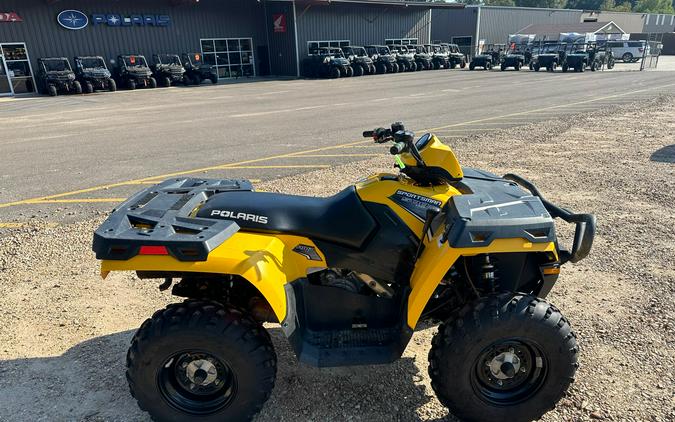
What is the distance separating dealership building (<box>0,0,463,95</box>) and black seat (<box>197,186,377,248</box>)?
2667 cm

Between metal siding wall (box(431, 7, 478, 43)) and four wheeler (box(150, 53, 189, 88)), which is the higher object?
metal siding wall (box(431, 7, 478, 43))

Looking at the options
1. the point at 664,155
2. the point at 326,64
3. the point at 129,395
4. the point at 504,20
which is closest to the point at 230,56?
the point at 326,64

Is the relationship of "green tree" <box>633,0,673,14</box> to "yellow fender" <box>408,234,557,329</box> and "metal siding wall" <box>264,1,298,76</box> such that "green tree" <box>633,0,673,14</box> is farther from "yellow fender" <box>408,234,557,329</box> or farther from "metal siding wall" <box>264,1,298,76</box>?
"yellow fender" <box>408,234,557,329</box>

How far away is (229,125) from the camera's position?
12953 millimetres

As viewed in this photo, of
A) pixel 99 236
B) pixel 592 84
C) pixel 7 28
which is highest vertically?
pixel 7 28

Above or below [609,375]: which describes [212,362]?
above

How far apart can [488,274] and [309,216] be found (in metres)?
1.05

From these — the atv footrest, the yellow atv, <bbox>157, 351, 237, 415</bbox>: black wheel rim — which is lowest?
<bbox>157, 351, 237, 415</bbox>: black wheel rim

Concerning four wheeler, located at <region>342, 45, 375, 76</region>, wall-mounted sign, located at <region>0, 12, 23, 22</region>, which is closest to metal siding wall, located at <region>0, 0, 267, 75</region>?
wall-mounted sign, located at <region>0, 12, 23, 22</region>

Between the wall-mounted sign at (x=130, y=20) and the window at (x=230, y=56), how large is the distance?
2.94m

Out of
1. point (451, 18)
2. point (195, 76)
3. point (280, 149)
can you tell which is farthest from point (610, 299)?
point (451, 18)

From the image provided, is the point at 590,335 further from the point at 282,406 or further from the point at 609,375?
the point at 282,406

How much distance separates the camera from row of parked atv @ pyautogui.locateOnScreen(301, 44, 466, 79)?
102 ft

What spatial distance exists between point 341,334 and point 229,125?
11052mm
